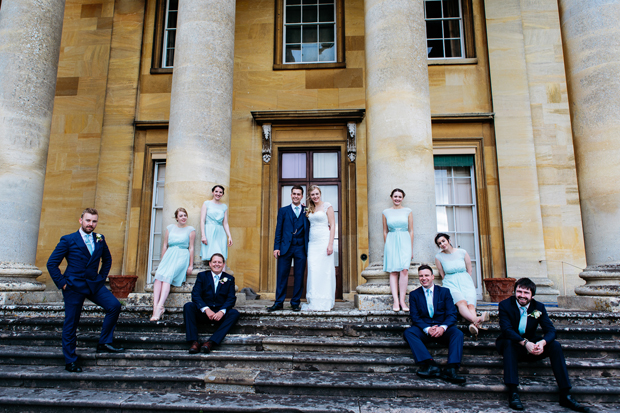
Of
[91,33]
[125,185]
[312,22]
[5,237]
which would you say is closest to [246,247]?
[125,185]

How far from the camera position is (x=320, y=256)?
6.53m

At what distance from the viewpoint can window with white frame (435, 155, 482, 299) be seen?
10203 mm

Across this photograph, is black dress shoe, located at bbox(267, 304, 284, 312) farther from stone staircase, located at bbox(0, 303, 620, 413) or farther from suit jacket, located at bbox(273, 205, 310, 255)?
suit jacket, located at bbox(273, 205, 310, 255)

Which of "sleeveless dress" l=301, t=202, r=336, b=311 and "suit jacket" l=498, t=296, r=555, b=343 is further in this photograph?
"sleeveless dress" l=301, t=202, r=336, b=311

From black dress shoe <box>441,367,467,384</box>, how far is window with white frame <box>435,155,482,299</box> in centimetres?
612

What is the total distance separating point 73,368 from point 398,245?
4.30 metres

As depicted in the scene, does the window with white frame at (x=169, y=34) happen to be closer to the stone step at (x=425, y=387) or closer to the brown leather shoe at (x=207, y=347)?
the brown leather shoe at (x=207, y=347)

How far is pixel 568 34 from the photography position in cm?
745

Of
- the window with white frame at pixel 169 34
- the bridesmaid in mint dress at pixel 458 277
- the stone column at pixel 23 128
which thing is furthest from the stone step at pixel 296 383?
the window with white frame at pixel 169 34

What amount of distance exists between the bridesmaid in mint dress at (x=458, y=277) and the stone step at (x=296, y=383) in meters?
1.10

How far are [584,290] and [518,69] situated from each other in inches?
227

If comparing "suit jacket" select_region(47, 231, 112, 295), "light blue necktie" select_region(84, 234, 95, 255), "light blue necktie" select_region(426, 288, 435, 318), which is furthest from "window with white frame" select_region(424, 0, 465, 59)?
"suit jacket" select_region(47, 231, 112, 295)

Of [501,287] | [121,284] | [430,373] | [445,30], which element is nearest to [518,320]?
[430,373]

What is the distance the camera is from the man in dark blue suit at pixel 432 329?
4379 mm
